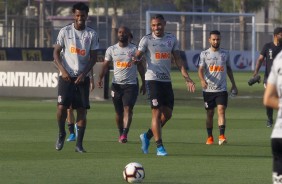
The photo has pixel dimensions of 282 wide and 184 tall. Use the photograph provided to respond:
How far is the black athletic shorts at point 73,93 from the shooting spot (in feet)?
54.0

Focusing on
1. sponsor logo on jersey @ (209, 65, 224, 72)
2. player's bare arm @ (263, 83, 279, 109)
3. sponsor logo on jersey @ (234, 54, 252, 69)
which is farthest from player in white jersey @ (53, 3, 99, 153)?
sponsor logo on jersey @ (234, 54, 252, 69)

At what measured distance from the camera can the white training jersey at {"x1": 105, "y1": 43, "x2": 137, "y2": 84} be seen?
64.8ft

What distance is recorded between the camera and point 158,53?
1675 centimetres

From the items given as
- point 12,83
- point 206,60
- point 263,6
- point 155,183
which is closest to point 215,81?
point 206,60

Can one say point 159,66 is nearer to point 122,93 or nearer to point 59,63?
point 59,63

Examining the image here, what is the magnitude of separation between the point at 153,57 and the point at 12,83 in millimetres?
17990

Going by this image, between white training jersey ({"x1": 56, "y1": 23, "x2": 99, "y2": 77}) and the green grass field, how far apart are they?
4.42ft

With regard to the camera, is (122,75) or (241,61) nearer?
(122,75)

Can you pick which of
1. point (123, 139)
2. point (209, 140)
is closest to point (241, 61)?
point (209, 140)

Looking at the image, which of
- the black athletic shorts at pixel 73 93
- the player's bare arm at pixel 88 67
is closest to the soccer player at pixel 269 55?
the player's bare arm at pixel 88 67

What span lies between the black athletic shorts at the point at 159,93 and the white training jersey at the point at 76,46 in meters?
1.05

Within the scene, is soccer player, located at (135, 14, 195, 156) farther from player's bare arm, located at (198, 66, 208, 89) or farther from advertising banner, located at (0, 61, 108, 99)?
advertising banner, located at (0, 61, 108, 99)

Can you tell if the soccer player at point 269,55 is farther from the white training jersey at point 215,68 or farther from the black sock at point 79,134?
the black sock at point 79,134

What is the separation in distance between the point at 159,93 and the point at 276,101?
7.73m
